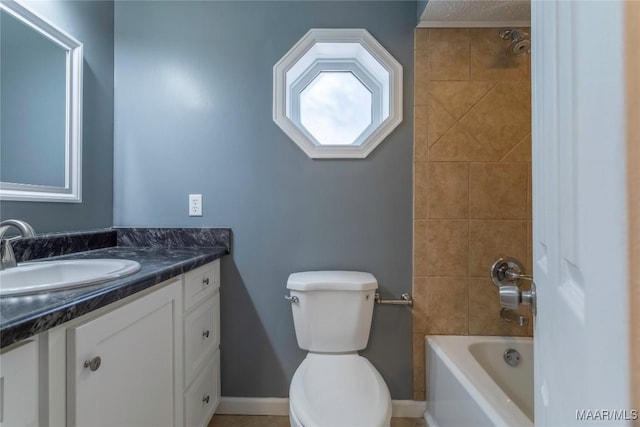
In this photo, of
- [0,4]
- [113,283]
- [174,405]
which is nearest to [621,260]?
[113,283]

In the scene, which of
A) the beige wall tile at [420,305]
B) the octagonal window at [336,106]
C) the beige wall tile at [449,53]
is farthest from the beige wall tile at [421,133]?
the beige wall tile at [420,305]

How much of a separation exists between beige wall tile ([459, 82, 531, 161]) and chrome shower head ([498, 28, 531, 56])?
6.2 inches

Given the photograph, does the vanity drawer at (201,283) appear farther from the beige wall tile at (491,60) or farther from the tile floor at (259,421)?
the beige wall tile at (491,60)

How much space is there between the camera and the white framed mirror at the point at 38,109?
1170 mm

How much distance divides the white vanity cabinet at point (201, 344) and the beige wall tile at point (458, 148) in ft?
4.28

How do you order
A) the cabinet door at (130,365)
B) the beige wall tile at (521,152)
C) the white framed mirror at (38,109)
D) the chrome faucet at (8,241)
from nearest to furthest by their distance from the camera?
the cabinet door at (130,365)
the chrome faucet at (8,241)
the white framed mirror at (38,109)
the beige wall tile at (521,152)

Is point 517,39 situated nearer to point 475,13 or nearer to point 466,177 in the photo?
point 475,13

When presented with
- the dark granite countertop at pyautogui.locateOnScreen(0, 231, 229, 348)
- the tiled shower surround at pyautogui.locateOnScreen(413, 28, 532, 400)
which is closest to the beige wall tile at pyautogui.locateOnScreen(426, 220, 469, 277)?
the tiled shower surround at pyautogui.locateOnScreen(413, 28, 532, 400)

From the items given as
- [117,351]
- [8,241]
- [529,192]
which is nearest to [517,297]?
[117,351]

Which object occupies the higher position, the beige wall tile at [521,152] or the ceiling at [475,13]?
the ceiling at [475,13]

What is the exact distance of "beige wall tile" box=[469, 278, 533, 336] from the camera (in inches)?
64.0

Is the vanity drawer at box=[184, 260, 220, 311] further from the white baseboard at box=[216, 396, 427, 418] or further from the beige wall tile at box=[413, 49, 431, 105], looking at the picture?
the beige wall tile at box=[413, 49, 431, 105]

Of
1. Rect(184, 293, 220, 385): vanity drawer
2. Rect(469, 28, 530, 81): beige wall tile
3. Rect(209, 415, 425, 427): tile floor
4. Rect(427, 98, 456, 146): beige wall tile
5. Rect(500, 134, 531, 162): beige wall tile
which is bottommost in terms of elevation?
Rect(209, 415, 425, 427): tile floor

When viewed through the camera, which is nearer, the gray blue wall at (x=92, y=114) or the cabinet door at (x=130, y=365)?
the cabinet door at (x=130, y=365)
